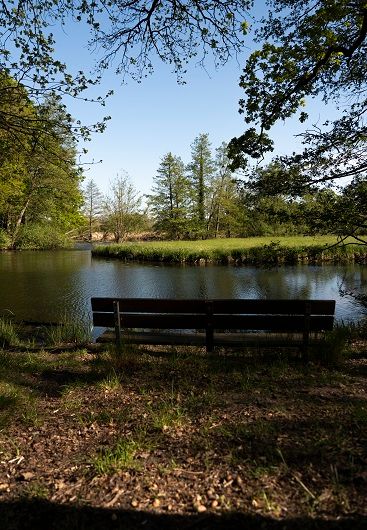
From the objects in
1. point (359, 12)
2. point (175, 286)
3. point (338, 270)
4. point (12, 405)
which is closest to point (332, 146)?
point (359, 12)

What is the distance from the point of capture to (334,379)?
480cm

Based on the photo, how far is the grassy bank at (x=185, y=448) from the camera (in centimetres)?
244

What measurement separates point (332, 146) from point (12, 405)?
745cm

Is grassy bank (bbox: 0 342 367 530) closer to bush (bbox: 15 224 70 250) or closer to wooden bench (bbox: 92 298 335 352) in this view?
wooden bench (bbox: 92 298 335 352)

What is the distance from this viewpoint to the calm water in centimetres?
1411

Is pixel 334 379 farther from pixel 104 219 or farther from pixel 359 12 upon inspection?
pixel 104 219

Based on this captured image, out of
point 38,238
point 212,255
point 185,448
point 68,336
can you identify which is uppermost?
point 38,238

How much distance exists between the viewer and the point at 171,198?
57625 mm

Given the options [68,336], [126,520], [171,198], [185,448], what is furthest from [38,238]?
[126,520]

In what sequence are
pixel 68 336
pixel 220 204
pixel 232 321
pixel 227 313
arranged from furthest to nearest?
1. pixel 220 204
2. pixel 68 336
3. pixel 227 313
4. pixel 232 321

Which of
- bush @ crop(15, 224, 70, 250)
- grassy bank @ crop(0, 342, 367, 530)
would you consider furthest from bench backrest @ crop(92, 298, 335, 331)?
bush @ crop(15, 224, 70, 250)

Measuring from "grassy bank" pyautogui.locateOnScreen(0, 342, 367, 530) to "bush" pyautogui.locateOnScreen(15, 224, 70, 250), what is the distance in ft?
138

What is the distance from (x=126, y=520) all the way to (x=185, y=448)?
2.95 ft

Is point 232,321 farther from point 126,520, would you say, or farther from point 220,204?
point 220,204
